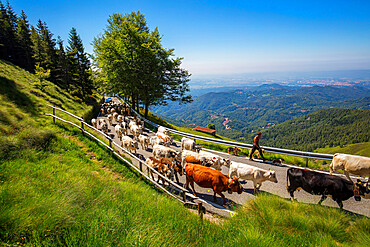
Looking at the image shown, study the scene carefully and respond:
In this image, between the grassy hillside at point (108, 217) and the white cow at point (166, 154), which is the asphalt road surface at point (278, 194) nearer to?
the white cow at point (166, 154)

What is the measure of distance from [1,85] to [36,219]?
17.2 meters

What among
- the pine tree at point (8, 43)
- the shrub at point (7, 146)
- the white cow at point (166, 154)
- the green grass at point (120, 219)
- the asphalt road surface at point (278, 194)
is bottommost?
the asphalt road surface at point (278, 194)

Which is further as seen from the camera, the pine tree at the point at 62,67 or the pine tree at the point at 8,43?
the pine tree at the point at 8,43

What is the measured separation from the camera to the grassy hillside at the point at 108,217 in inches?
113

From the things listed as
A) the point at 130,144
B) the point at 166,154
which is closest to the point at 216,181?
the point at 166,154

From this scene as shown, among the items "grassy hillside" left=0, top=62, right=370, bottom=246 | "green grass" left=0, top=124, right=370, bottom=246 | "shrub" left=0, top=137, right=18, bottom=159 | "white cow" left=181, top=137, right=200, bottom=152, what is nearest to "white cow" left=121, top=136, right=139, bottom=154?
"white cow" left=181, top=137, right=200, bottom=152

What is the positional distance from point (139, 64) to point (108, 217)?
23.4m

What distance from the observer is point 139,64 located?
23781 millimetres

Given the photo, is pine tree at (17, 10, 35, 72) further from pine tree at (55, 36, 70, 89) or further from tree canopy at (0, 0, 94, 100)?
pine tree at (55, 36, 70, 89)

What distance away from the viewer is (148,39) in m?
24.8

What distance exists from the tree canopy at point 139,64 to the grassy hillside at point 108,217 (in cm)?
1723

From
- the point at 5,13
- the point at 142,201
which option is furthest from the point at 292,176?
the point at 5,13

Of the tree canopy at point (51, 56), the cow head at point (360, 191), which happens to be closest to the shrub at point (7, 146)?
the cow head at point (360, 191)

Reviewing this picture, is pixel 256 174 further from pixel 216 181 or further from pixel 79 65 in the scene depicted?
pixel 79 65
